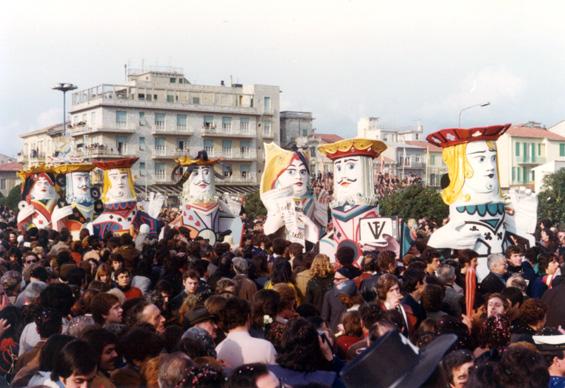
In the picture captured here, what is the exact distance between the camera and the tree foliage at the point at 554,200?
32.9 m

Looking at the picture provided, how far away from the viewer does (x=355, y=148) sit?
1535cm

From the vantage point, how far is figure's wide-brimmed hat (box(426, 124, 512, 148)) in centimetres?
1369

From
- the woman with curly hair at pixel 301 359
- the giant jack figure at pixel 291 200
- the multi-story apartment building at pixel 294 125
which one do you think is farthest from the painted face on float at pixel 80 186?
the multi-story apartment building at pixel 294 125

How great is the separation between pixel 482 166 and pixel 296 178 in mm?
5084

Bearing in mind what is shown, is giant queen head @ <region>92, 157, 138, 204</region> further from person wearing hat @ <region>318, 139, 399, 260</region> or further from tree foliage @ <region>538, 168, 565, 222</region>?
tree foliage @ <region>538, 168, 565, 222</region>

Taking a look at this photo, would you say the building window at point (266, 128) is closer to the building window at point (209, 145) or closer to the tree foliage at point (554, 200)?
the building window at point (209, 145)

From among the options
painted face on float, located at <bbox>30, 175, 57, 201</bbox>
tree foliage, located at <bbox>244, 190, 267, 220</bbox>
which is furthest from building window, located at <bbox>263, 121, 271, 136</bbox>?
painted face on float, located at <bbox>30, 175, 57, 201</bbox>

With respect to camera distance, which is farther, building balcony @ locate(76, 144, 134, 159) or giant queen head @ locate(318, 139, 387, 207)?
building balcony @ locate(76, 144, 134, 159)

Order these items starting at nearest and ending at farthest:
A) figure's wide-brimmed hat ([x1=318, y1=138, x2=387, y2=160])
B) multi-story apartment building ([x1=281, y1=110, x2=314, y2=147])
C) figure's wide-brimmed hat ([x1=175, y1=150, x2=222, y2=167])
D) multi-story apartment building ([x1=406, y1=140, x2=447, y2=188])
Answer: figure's wide-brimmed hat ([x1=318, y1=138, x2=387, y2=160])
figure's wide-brimmed hat ([x1=175, y1=150, x2=222, y2=167])
multi-story apartment building ([x1=281, y1=110, x2=314, y2=147])
multi-story apartment building ([x1=406, y1=140, x2=447, y2=188])

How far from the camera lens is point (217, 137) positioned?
5778cm

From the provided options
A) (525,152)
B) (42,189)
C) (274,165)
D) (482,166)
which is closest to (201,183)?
(274,165)

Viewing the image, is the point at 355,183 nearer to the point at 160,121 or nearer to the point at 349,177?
the point at 349,177

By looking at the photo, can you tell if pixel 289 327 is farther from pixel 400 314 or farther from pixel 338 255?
pixel 338 255

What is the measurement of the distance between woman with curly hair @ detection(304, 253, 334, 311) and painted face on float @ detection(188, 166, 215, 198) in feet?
43.0
